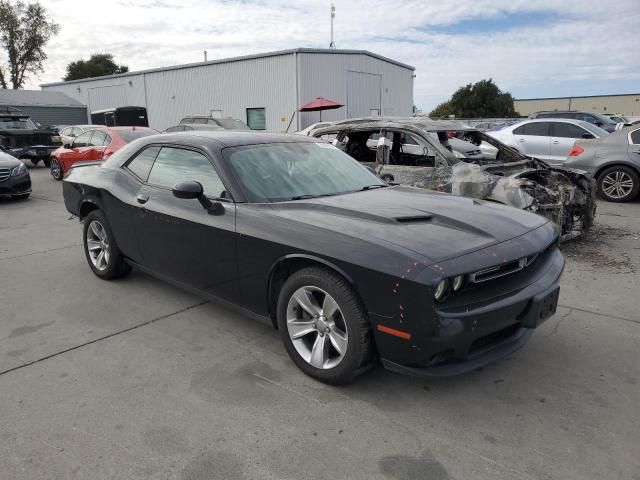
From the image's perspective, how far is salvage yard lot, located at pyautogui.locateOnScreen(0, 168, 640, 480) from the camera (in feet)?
7.60

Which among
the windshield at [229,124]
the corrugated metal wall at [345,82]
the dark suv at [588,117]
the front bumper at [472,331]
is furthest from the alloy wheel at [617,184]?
the corrugated metal wall at [345,82]

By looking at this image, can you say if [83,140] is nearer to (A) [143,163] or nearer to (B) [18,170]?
(B) [18,170]

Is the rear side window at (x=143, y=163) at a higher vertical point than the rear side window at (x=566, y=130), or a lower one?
lower

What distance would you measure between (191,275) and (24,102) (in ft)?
130

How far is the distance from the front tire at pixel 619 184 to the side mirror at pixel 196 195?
8.64m

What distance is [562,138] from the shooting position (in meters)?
12.0

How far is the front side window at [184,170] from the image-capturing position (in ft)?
11.8

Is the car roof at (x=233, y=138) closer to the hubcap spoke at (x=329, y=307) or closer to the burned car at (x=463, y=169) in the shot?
the hubcap spoke at (x=329, y=307)

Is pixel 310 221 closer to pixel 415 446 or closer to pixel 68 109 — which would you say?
pixel 415 446

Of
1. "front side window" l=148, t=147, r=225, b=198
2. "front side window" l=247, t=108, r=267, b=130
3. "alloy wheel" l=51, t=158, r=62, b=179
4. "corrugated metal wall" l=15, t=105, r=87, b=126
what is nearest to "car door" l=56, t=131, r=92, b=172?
"alloy wheel" l=51, t=158, r=62, b=179

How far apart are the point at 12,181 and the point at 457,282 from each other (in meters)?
10.0

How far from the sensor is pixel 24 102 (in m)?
35.8

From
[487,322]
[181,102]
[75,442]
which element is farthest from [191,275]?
[181,102]

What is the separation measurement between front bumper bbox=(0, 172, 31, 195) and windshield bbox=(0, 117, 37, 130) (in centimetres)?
665
